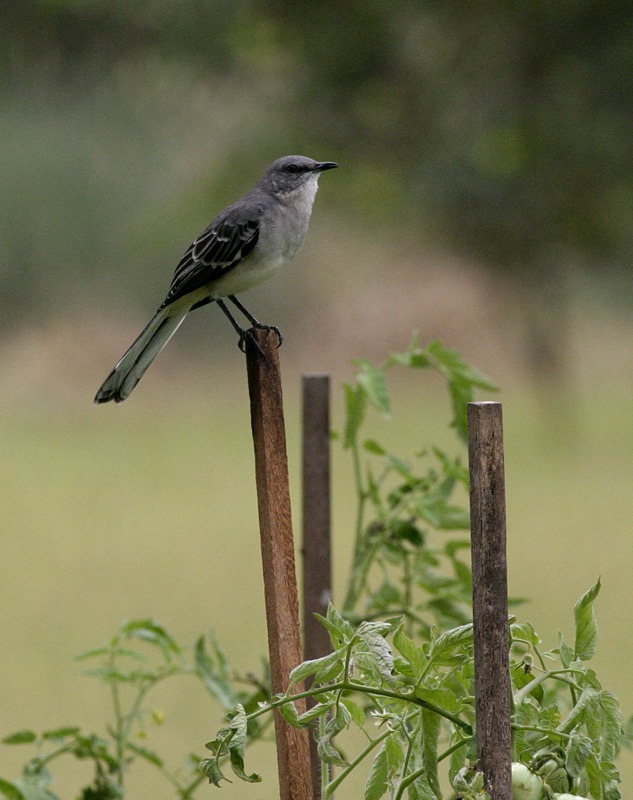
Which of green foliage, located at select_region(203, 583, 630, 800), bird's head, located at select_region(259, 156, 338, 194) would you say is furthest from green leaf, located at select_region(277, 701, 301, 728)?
bird's head, located at select_region(259, 156, 338, 194)

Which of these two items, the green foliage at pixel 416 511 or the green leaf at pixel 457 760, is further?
the green foliage at pixel 416 511

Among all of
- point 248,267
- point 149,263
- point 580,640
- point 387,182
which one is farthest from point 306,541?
point 149,263

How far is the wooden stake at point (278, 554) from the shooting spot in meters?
0.49

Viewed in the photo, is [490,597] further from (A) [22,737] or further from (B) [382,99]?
(B) [382,99]

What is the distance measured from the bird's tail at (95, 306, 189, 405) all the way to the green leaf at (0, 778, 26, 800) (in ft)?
0.99

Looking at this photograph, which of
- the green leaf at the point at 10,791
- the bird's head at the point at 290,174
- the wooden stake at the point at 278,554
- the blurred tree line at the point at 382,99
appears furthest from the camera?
the blurred tree line at the point at 382,99

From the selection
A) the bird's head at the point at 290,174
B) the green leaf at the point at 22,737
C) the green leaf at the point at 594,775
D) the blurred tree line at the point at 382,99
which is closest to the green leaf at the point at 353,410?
the bird's head at the point at 290,174

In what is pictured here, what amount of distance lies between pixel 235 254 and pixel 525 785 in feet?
1.95

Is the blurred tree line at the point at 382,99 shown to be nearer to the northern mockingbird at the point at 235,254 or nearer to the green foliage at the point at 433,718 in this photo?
the northern mockingbird at the point at 235,254

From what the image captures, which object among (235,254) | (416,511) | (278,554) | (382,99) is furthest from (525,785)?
(382,99)

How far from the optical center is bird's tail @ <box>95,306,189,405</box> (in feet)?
2.54

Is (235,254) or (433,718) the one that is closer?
(433,718)

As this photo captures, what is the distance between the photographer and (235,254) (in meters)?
0.87

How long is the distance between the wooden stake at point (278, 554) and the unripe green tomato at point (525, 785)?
141mm
